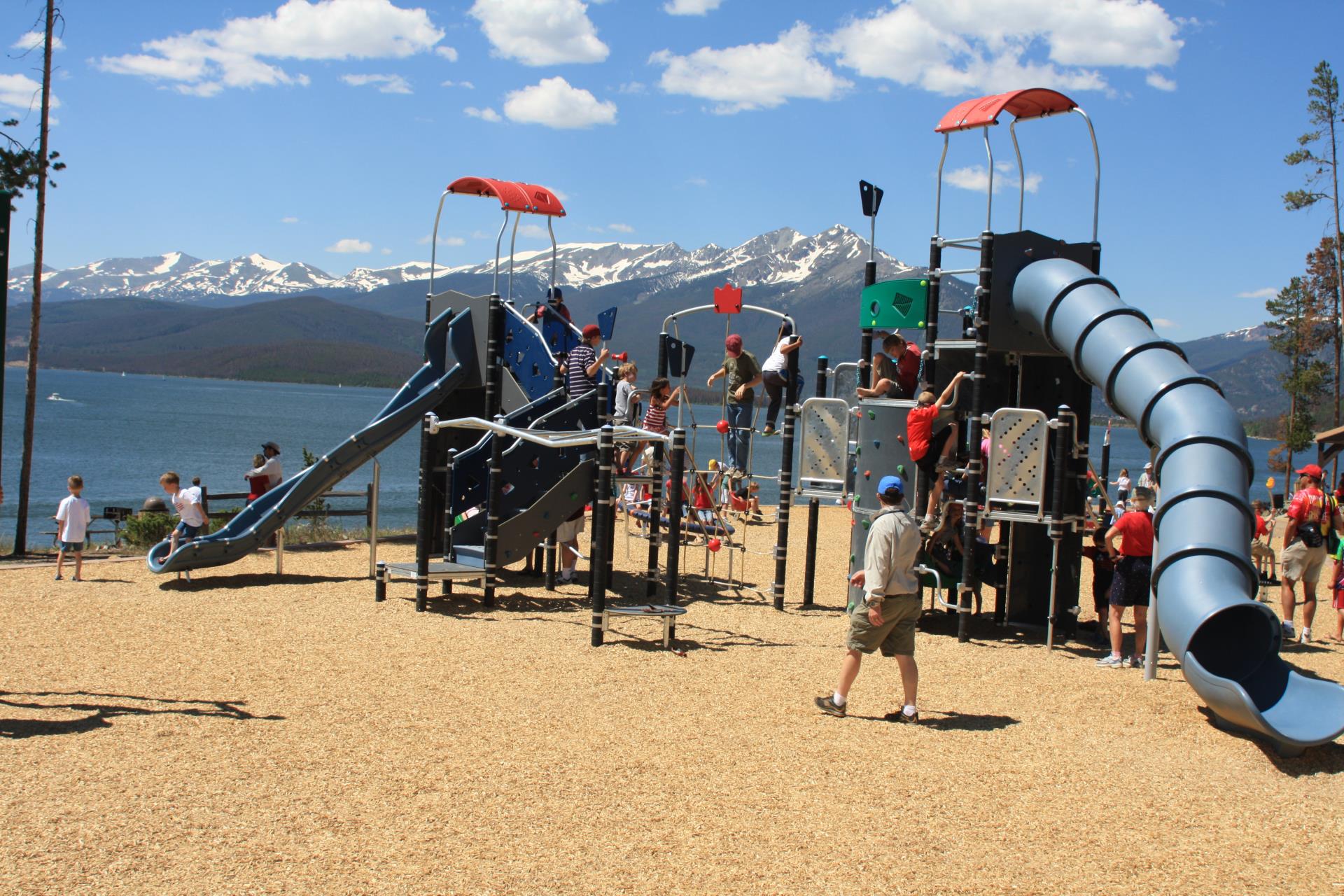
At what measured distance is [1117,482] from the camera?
2009 cm

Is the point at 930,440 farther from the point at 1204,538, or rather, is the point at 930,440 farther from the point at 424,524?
the point at 424,524

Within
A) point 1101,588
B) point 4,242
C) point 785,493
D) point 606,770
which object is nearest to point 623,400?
point 785,493

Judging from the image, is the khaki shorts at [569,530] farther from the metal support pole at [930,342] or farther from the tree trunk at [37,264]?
the tree trunk at [37,264]

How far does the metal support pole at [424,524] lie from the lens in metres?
12.3

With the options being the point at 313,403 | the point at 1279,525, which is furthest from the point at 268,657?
the point at 313,403

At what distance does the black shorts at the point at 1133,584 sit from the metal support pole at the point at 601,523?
4651mm

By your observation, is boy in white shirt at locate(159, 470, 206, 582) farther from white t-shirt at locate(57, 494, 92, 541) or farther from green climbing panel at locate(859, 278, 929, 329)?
green climbing panel at locate(859, 278, 929, 329)

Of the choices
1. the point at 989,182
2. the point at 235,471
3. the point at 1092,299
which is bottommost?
the point at 235,471

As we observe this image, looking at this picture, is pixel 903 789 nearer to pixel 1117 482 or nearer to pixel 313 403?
pixel 1117 482

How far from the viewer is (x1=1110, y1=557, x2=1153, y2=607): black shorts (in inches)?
409

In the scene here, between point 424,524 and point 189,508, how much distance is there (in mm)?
3695

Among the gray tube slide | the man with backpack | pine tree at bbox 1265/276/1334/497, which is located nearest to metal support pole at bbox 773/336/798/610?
the gray tube slide

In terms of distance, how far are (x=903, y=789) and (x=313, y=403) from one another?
6836 inches

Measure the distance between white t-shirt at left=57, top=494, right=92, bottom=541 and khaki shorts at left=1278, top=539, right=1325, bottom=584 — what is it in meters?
13.6
